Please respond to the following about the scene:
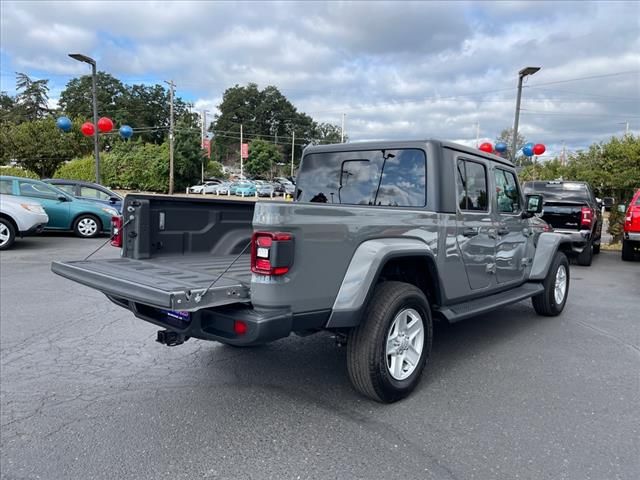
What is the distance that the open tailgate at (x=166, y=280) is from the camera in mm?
2641

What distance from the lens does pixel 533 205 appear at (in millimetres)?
5465

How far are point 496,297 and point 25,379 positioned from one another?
13.8ft

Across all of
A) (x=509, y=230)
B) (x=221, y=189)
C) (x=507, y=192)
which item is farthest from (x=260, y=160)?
(x=509, y=230)

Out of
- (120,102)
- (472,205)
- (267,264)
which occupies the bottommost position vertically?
(267,264)

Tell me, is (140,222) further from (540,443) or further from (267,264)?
(540,443)

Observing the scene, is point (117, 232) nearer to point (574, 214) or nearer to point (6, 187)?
point (574, 214)

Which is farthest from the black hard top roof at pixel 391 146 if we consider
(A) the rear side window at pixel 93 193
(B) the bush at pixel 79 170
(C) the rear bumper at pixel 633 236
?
(B) the bush at pixel 79 170

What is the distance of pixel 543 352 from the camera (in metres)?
4.66

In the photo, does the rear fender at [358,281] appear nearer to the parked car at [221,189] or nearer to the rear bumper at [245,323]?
the rear bumper at [245,323]

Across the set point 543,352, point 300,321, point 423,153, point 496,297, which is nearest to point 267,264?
point 300,321

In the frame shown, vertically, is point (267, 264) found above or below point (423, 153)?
below

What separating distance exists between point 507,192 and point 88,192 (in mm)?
12409

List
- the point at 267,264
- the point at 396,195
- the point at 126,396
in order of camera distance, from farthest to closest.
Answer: the point at 396,195 < the point at 126,396 < the point at 267,264

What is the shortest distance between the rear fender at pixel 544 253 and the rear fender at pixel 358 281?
308cm
